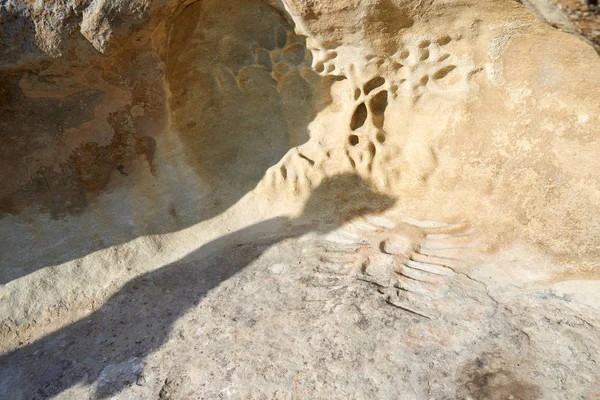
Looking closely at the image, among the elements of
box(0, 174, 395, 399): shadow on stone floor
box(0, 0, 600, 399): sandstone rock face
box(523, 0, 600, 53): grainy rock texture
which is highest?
box(523, 0, 600, 53): grainy rock texture

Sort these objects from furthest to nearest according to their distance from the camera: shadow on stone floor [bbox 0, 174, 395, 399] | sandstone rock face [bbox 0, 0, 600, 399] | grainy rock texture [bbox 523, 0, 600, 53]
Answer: shadow on stone floor [bbox 0, 174, 395, 399]
sandstone rock face [bbox 0, 0, 600, 399]
grainy rock texture [bbox 523, 0, 600, 53]

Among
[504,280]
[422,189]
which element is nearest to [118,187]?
[422,189]

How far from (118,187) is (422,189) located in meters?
1.81

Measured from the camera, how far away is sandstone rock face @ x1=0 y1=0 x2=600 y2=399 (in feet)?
7.75

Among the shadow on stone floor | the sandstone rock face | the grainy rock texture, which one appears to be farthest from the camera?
the shadow on stone floor

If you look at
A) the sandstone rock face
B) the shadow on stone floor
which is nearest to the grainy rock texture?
the sandstone rock face

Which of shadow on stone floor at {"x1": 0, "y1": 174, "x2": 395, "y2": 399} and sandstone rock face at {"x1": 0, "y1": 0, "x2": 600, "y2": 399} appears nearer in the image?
sandstone rock face at {"x1": 0, "y1": 0, "x2": 600, "y2": 399}

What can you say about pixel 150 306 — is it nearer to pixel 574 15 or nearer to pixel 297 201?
pixel 297 201

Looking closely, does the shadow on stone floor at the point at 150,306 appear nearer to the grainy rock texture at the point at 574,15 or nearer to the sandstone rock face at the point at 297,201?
the sandstone rock face at the point at 297,201

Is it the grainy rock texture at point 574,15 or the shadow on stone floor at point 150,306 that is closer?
the grainy rock texture at point 574,15

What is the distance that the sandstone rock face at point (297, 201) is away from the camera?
7.75 feet

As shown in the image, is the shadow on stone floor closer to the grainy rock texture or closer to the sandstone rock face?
the sandstone rock face

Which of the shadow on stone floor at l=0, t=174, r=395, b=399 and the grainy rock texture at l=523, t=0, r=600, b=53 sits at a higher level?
the grainy rock texture at l=523, t=0, r=600, b=53

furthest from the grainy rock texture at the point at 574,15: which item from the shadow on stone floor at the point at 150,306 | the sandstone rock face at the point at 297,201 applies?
the shadow on stone floor at the point at 150,306
